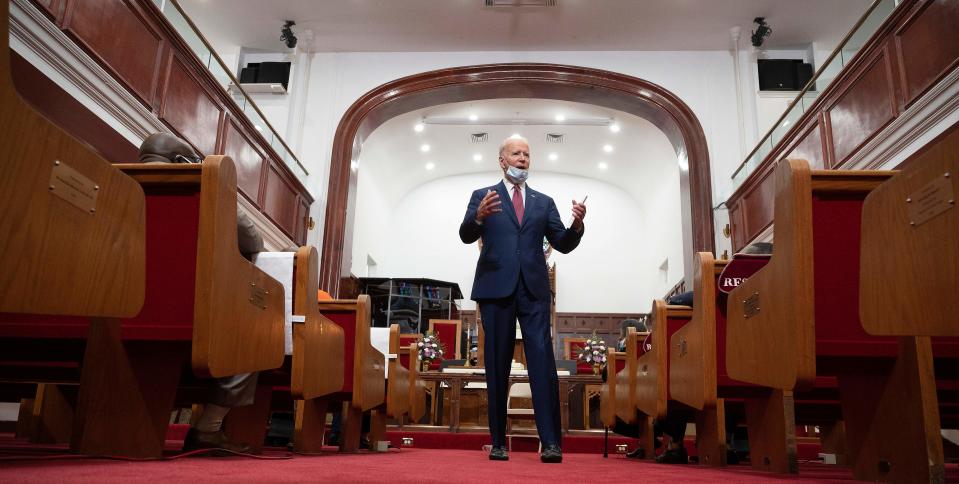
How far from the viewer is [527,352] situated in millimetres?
2580

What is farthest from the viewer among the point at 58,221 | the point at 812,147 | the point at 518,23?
the point at 518,23

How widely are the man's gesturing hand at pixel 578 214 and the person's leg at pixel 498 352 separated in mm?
398

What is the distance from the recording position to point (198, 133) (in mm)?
5582

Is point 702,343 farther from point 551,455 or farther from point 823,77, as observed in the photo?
point 823,77

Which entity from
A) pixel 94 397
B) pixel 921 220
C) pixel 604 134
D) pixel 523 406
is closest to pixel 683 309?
pixel 921 220

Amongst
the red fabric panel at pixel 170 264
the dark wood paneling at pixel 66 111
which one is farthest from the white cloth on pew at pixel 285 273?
the dark wood paneling at pixel 66 111

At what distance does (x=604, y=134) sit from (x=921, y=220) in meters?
10.9

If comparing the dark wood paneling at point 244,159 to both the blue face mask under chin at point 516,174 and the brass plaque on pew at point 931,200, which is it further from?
the brass plaque on pew at point 931,200

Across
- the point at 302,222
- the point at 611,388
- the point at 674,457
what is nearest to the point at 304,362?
the point at 674,457

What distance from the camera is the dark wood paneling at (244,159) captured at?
6246 millimetres

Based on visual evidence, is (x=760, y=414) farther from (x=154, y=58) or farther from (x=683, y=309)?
(x=154, y=58)

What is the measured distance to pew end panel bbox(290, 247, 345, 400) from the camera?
2094 millimetres

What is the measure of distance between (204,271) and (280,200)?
251 inches

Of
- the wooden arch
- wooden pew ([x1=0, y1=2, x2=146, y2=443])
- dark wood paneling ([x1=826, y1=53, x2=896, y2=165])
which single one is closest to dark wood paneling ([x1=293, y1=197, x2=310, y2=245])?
the wooden arch
